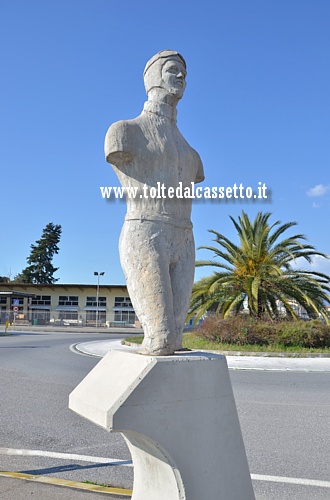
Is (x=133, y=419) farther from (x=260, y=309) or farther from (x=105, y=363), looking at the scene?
(x=260, y=309)

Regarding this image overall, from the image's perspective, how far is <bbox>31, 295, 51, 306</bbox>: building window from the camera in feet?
165

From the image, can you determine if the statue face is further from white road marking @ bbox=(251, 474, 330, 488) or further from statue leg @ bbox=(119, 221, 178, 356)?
white road marking @ bbox=(251, 474, 330, 488)

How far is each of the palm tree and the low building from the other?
2484 centimetres

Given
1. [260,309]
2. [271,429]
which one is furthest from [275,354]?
[271,429]

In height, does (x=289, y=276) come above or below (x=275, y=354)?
above

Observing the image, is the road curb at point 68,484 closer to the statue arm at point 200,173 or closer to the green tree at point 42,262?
the statue arm at point 200,173

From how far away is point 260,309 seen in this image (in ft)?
60.5

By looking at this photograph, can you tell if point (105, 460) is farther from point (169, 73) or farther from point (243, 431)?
point (169, 73)

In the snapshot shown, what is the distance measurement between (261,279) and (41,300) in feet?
121

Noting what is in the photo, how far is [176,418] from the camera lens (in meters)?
2.91

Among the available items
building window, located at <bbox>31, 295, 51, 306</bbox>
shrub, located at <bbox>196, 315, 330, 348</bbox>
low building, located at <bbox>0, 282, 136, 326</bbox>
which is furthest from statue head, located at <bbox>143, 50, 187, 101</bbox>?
building window, located at <bbox>31, 295, 51, 306</bbox>

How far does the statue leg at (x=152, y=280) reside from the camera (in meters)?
3.25

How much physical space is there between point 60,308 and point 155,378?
48.3m

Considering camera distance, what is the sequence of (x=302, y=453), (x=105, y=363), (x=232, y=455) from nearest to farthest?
(x=232, y=455)
(x=105, y=363)
(x=302, y=453)
